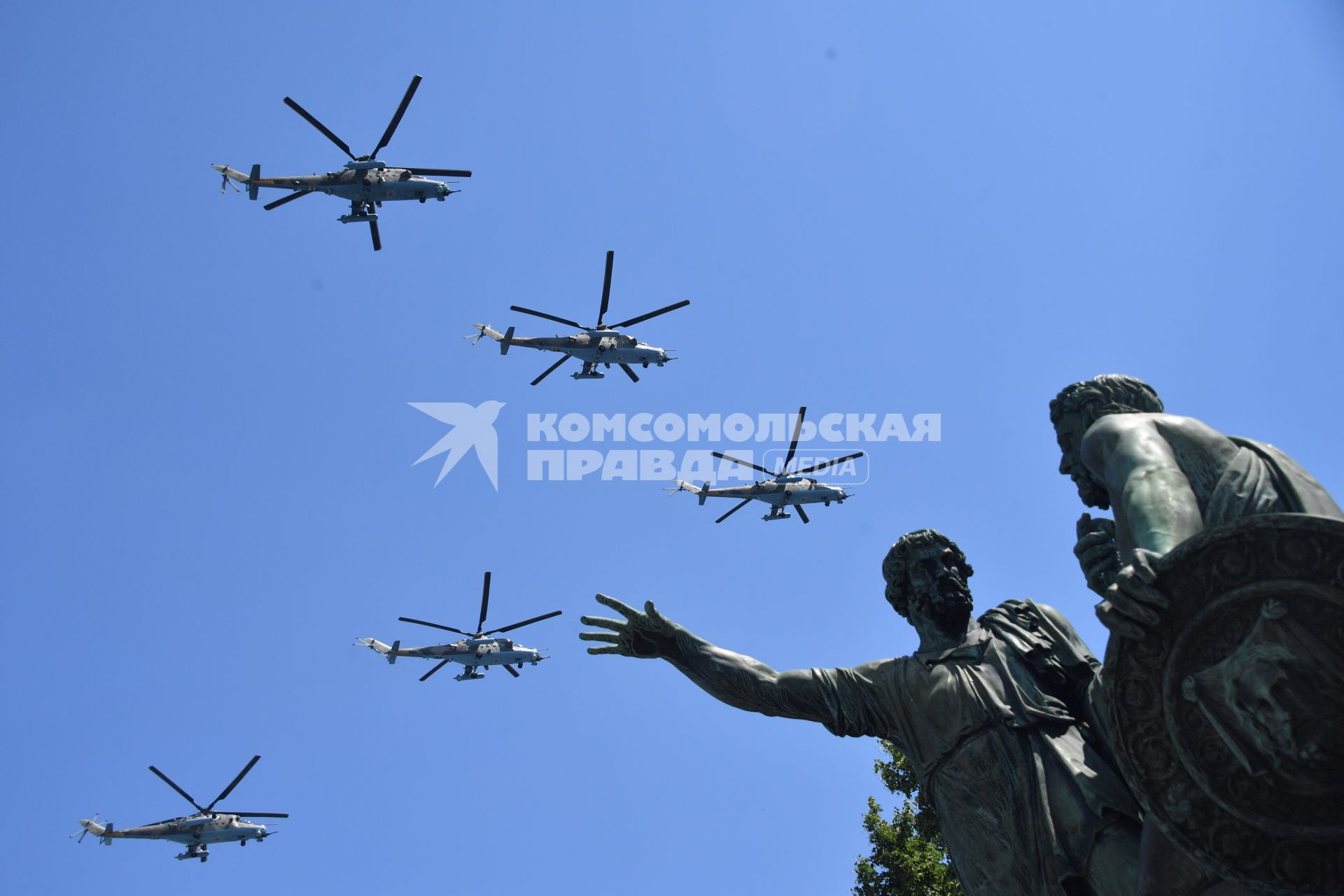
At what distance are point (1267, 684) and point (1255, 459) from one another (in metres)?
0.89

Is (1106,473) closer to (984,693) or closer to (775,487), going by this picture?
(984,693)

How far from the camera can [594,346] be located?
144 ft

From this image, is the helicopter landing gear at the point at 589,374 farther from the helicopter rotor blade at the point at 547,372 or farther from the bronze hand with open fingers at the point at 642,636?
the bronze hand with open fingers at the point at 642,636

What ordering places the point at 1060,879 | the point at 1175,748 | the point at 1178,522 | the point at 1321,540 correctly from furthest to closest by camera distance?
the point at 1060,879 < the point at 1178,522 < the point at 1175,748 < the point at 1321,540

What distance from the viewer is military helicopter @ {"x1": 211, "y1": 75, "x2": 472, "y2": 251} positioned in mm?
38688

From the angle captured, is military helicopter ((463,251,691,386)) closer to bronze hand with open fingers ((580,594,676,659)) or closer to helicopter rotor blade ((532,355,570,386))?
helicopter rotor blade ((532,355,570,386))

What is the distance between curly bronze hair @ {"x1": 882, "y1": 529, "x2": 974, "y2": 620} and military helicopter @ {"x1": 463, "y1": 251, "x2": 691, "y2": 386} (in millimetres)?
39034

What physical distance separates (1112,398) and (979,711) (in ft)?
3.76

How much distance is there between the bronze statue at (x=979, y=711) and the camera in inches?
157

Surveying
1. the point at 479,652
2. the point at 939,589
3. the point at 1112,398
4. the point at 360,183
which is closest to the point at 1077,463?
the point at 1112,398

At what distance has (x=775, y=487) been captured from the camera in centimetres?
5041

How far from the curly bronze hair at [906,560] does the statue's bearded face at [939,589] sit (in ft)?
0.06

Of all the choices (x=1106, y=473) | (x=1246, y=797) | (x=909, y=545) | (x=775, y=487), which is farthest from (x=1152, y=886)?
(x=775, y=487)

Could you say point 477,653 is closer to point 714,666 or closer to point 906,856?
point 906,856
